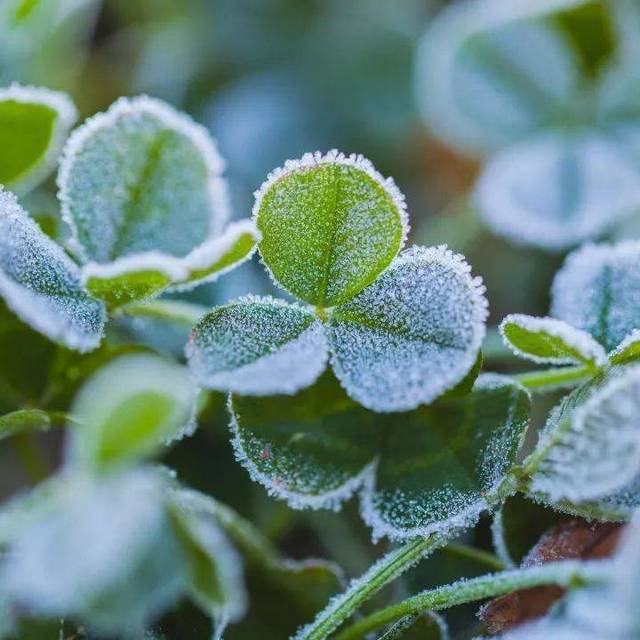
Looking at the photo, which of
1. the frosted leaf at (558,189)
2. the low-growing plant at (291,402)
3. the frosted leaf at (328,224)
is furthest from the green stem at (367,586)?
the frosted leaf at (558,189)

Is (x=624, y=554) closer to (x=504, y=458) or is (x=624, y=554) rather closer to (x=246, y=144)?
(x=504, y=458)

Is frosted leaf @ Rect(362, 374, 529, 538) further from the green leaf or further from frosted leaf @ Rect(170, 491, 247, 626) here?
frosted leaf @ Rect(170, 491, 247, 626)

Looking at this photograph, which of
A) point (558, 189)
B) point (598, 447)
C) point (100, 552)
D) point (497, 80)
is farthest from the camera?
point (497, 80)

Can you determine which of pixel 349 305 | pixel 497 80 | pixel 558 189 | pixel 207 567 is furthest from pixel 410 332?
pixel 497 80

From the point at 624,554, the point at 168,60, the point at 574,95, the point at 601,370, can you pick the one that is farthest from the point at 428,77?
the point at 624,554

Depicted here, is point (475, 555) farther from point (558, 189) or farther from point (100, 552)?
point (558, 189)

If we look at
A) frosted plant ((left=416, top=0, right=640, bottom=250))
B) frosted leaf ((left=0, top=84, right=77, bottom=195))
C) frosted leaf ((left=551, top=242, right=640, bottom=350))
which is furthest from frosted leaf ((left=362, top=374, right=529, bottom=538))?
frosted plant ((left=416, top=0, right=640, bottom=250))

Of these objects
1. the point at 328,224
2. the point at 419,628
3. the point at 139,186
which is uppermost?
the point at 139,186
